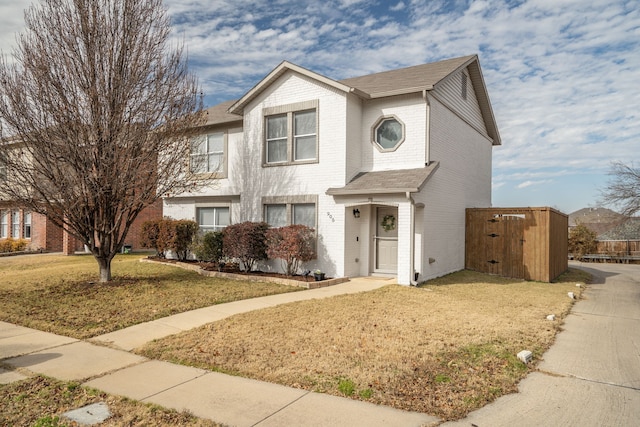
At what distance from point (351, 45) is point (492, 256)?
9605mm

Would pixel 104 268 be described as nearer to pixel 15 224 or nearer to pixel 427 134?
pixel 427 134

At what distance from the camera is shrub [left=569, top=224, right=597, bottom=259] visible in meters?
26.7

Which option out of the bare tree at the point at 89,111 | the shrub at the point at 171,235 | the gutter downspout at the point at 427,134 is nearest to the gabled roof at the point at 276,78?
the gutter downspout at the point at 427,134

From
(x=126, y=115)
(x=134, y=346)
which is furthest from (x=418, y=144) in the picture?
(x=134, y=346)

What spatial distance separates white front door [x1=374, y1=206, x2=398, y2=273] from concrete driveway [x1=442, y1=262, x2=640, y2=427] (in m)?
5.82

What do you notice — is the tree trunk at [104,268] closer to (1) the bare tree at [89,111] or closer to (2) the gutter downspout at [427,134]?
(1) the bare tree at [89,111]

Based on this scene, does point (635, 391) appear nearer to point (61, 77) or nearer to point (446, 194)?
point (446, 194)

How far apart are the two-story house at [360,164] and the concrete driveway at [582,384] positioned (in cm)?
527

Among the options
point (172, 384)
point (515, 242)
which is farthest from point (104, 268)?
point (515, 242)

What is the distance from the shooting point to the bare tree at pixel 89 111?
10.4 m

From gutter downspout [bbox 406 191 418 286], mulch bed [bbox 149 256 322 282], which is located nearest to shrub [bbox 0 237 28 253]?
mulch bed [bbox 149 256 322 282]

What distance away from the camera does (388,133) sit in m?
13.9

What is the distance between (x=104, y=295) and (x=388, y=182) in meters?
8.34

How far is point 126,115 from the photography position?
1111cm
